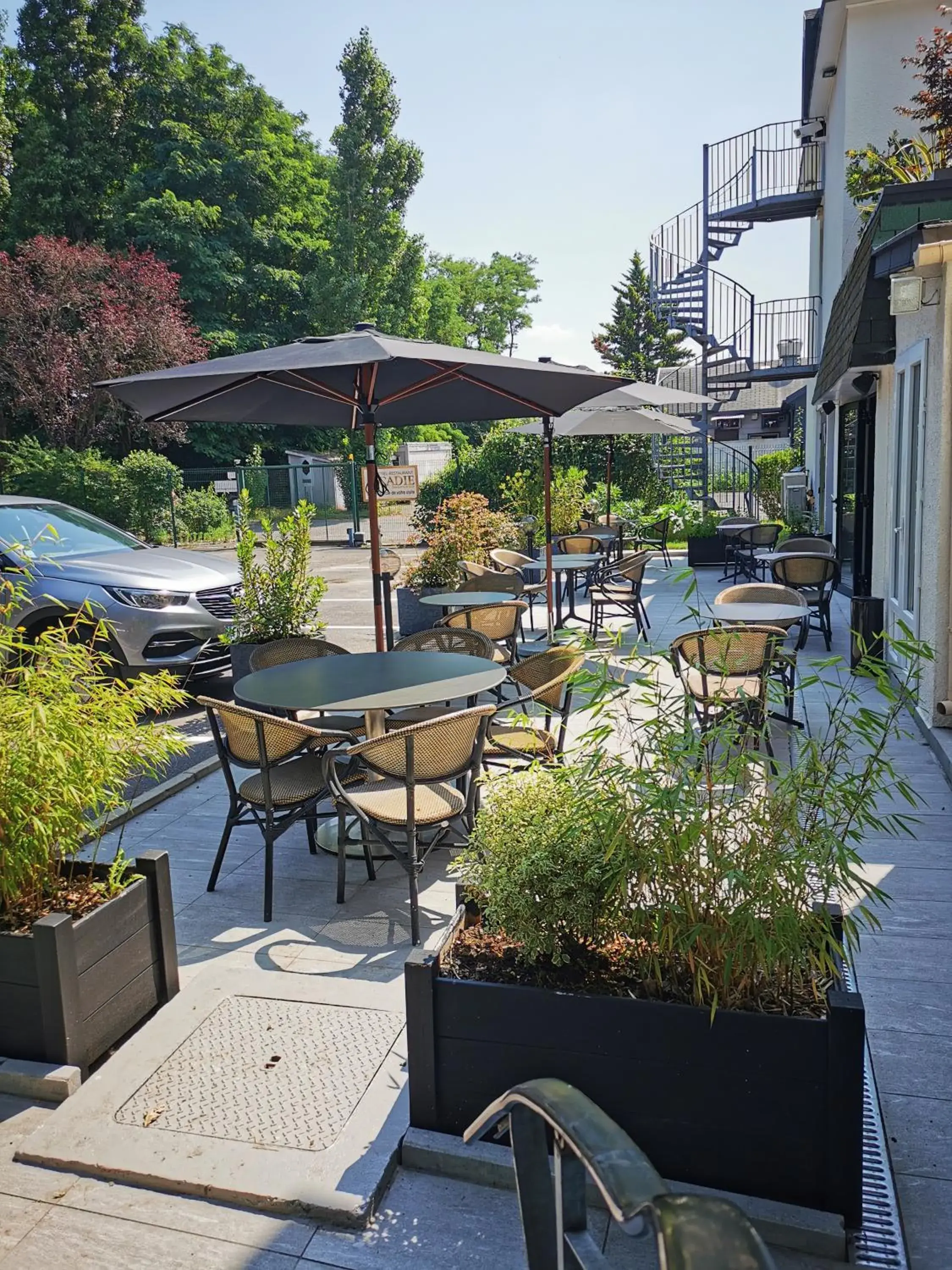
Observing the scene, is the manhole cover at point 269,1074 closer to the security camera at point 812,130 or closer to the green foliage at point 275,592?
the green foliage at point 275,592

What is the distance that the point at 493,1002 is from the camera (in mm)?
2289

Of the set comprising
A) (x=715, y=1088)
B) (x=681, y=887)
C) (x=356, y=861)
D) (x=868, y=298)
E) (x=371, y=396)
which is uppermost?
(x=868, y=298)

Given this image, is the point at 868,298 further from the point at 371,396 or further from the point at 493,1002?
the point at 493,1002

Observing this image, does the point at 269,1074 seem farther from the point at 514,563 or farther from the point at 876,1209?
the point at 514,563

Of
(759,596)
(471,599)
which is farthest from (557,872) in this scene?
(471,599)

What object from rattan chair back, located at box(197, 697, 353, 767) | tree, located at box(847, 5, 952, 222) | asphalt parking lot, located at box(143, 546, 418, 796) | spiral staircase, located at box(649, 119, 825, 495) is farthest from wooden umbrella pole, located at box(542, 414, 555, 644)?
spiral staircase, located at box(649, 119, 825, 495)

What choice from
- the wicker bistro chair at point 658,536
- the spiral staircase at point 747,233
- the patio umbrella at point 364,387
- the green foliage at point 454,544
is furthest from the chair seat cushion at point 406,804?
the spiral staircase at point 747,233

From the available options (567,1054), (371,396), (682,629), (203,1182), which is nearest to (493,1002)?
(567,1054)

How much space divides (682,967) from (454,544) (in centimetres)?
688

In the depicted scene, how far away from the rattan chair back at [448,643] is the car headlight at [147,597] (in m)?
2.39

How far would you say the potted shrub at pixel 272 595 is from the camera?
6406 millimetres

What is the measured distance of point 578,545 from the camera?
1094cm

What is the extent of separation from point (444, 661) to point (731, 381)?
45.9ft

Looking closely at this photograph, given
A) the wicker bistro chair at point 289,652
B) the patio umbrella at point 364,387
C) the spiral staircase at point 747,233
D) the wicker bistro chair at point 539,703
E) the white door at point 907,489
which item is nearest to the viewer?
the wicker bistro chair at point 539,703
